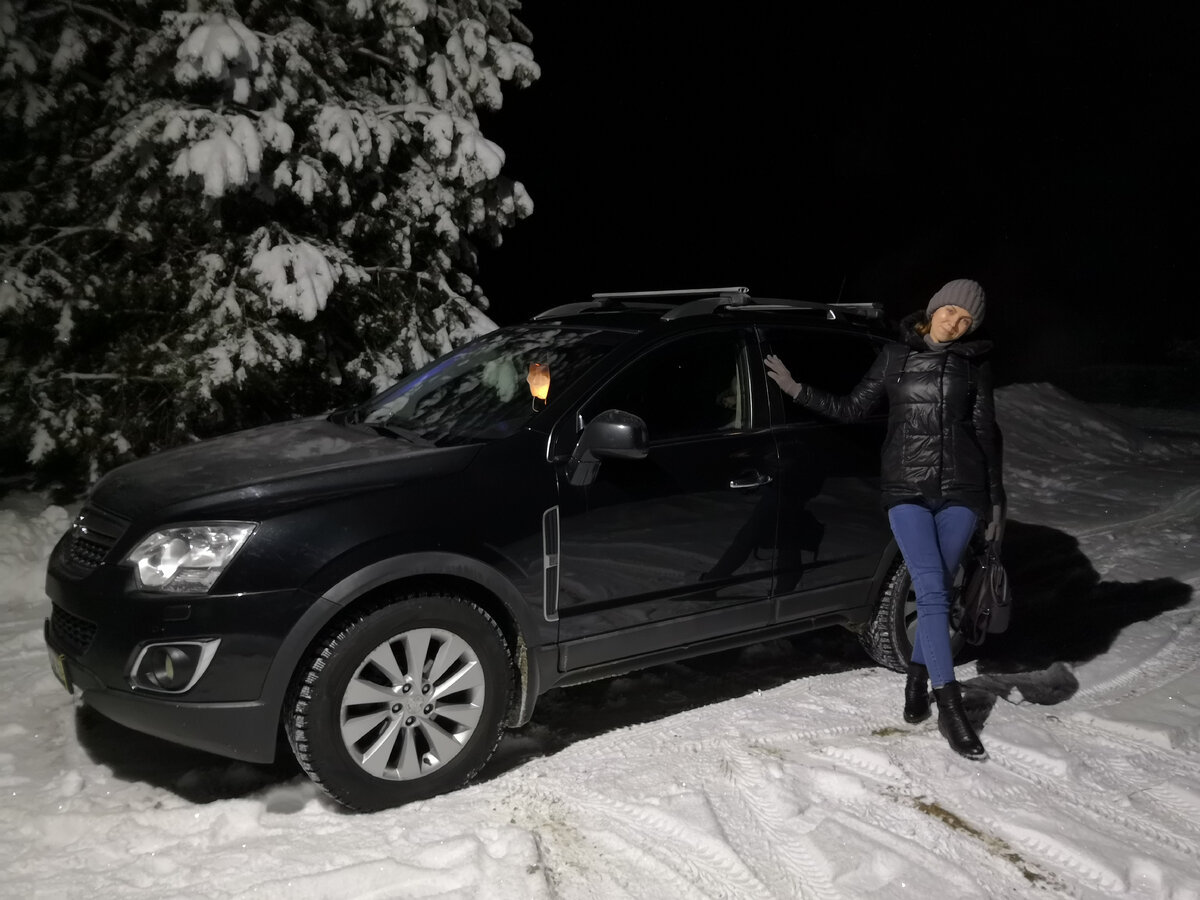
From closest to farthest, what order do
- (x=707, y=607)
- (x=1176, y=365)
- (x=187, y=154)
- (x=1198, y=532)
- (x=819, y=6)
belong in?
(x=707, y=607) < (x=187, y=154) < (x=1198, y=532) < (x=819, y=6) < (x=1176, y=365)

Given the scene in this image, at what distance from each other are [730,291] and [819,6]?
1667 centimetres

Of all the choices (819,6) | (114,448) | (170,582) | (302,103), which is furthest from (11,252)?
(819,6)

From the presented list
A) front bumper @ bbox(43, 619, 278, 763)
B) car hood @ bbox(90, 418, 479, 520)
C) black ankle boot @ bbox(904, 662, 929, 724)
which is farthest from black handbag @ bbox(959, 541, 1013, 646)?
front bumper @ bbox(43, 619, 278, 763)

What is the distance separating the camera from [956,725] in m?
4.24

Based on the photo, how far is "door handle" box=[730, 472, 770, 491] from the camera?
Result: 14.5 ft

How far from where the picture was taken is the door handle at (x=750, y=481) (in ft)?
14.5

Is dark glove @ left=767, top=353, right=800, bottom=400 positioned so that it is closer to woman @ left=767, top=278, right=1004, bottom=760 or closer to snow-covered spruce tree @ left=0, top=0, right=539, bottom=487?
woman @ left=767, top=278, right=1004, bottom=760

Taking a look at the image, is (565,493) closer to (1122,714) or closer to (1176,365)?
(1122,714)

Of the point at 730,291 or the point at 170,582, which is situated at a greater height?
the point at 730,291

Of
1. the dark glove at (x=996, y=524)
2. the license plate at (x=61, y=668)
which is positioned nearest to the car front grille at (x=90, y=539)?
the license plate at (x=61, y=668)

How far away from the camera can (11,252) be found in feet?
22.7

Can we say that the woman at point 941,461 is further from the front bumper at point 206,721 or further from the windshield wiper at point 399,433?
the front bumper at point 206,721

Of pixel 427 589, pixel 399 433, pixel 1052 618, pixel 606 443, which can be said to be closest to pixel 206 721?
pixel 427 589

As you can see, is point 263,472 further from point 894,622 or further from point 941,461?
point 894,622
